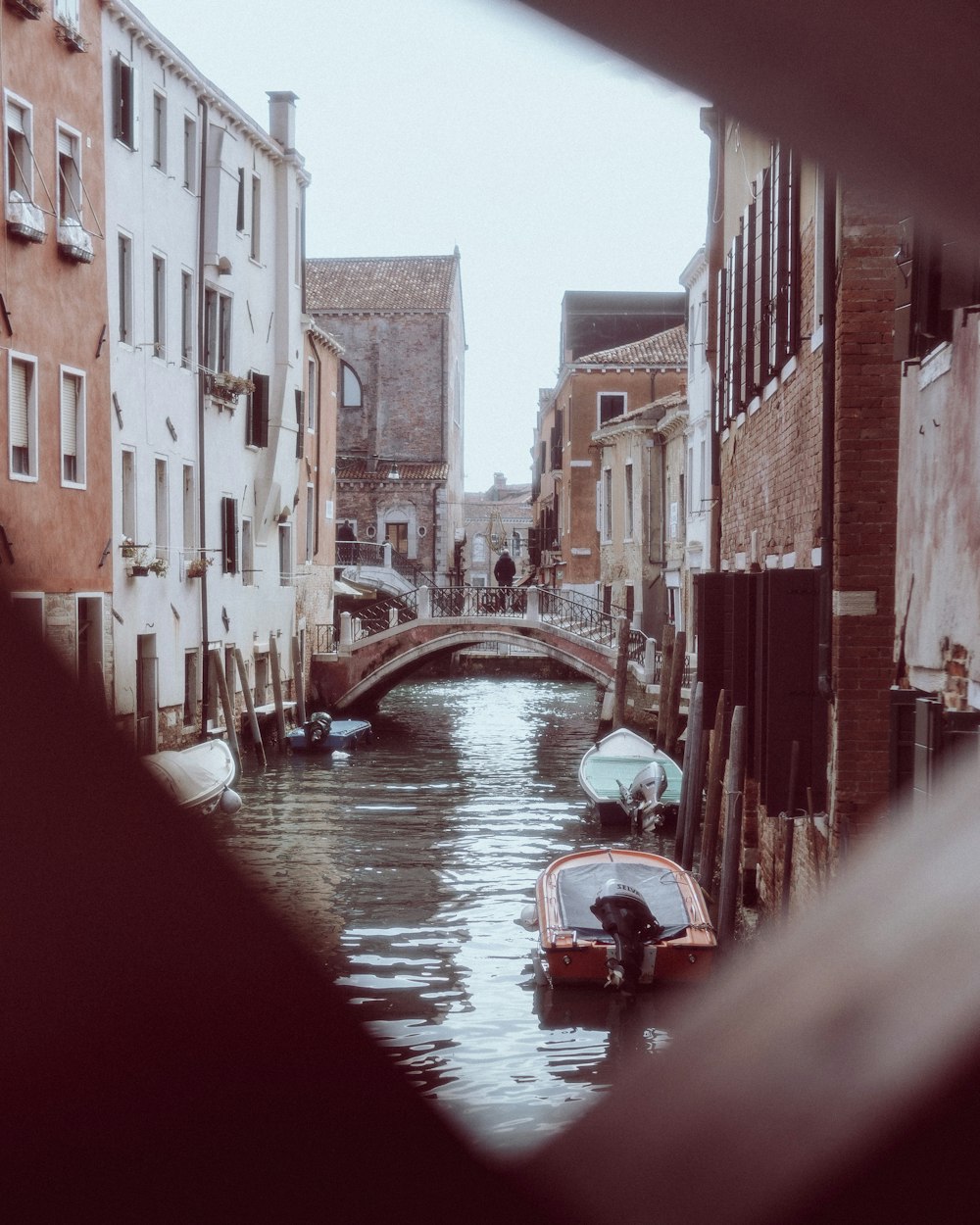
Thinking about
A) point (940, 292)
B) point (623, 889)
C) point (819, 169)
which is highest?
point (819, 169)

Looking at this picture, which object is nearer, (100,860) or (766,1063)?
(766,1063)

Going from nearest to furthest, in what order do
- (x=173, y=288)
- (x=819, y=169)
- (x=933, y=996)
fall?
(x=933, y=996), (x=819, y=169), (x=173, y=288)

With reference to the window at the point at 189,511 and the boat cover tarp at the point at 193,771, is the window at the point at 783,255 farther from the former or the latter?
the window at the point at 189,511

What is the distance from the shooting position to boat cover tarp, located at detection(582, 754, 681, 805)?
13.5 metres

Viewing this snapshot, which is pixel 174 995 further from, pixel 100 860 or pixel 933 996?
pixel 933 996

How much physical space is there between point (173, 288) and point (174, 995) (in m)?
9.12

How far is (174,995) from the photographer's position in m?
7.68

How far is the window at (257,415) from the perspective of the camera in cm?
1773

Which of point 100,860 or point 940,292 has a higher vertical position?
point 940,292

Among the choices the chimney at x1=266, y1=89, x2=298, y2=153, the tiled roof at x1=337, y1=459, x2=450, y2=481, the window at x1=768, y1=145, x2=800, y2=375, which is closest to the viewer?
the window at x1=768, y1=145, x2=800, y2=375

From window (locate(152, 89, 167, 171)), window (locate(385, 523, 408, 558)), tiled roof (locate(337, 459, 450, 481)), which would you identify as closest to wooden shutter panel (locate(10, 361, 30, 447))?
window (locate(152, 89, 167, 171))

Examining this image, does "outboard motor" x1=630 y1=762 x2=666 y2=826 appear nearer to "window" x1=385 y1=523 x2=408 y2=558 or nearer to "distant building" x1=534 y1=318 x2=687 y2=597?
"distant building" x1=534 y1=318 x2=687 y2=597

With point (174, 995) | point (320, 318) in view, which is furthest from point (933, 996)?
point (320, 318)

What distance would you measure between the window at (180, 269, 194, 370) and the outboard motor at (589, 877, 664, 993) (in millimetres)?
9231
